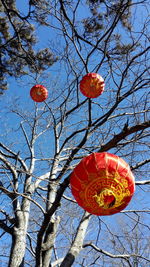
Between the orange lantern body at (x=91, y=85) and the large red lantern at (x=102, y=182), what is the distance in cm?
179

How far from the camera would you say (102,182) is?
6.92ft

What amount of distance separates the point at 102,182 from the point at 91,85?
78.7 inches

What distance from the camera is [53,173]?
4.71 meters

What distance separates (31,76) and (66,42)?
200 centimetres

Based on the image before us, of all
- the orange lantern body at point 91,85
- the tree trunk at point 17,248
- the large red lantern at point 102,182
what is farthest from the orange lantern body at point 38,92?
the large red lantern at point 102,182

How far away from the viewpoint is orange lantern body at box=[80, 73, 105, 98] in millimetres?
3748

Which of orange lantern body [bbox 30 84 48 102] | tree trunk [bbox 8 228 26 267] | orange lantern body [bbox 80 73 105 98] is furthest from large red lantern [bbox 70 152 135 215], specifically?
orange lantern body [bbox 30 84 48 102]

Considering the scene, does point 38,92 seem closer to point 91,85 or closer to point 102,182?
point 91,85

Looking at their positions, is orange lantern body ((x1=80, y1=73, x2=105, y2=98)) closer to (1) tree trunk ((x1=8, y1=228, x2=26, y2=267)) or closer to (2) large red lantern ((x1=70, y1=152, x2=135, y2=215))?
(2) large red lantern ((x1=70, y1=152, x2=135, y2=215))

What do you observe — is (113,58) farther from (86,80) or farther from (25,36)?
(25,36)

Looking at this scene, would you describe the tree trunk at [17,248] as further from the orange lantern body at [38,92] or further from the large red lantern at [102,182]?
the orange lantern body at [38,92]

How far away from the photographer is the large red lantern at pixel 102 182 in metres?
2.09

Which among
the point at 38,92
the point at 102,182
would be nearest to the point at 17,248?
the point at 102,182

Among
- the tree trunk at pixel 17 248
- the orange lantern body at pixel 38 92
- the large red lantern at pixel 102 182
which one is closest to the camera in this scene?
the large red lantern at pixel 102 182
